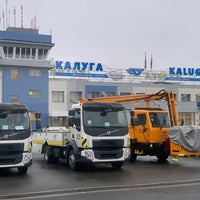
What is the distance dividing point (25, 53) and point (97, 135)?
44.2 metres

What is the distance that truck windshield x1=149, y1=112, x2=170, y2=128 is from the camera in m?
19.3

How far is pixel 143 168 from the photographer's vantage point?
16.7m

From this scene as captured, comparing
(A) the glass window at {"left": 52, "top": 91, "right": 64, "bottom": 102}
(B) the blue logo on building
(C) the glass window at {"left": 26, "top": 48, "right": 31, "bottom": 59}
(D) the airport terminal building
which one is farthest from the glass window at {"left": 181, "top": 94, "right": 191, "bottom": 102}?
(C) the glass window at {"left": 26, "top": 48, "right": 31, "bottom": 59}

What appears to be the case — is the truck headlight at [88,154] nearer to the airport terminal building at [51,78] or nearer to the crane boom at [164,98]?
the crane boom at [164,98]

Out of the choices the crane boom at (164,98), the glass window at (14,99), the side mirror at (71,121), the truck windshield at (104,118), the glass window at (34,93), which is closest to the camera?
the truck windshield at (104,118)

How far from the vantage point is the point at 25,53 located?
188ft

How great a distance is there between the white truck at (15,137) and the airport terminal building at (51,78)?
4218 cm

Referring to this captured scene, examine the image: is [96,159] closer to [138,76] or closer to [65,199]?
[65,199]

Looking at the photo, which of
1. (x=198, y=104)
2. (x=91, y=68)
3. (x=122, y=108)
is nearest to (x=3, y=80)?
(x=91, y=68)

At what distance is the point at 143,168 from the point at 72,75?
44.9 metres

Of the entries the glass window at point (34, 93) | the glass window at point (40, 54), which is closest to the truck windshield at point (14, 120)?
the glass window at point (40, 54)

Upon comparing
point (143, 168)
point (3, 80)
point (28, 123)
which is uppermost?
point (3, 80)

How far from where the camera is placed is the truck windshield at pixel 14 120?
14402 mm

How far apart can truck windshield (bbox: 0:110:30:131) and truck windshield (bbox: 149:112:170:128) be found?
22.2ft
